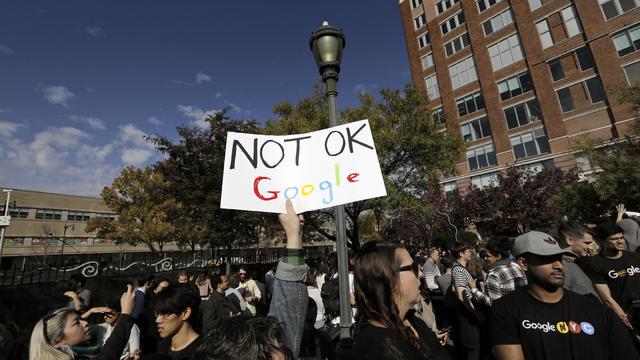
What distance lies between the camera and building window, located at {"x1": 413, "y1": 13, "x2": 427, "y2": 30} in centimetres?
3441

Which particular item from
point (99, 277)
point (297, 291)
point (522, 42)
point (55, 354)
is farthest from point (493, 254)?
point (522, 42)

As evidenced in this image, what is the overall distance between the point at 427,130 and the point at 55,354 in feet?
49.5

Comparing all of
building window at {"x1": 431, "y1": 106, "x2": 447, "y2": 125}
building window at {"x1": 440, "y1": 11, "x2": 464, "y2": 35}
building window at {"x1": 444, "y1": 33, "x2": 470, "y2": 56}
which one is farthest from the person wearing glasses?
building window at {"x1": 440, "y1": 11, "x2": 464, "y2": 35}

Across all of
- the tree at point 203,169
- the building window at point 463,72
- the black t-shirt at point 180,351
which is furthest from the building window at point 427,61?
the black t-shirt at point 180,351

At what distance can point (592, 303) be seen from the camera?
214cm

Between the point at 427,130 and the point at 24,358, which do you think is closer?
the point at 24,358

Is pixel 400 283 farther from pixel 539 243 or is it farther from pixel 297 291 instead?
pixel 539 243

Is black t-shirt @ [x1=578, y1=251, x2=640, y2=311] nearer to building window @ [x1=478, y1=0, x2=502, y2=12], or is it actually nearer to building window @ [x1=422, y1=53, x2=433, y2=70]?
building window @ [x1=478, y1=0, x2=502, y2=12]

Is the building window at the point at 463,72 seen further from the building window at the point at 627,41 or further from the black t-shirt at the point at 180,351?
the black t-shirt at the point at 180,351

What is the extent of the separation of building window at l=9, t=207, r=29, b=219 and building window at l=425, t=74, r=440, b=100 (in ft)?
189

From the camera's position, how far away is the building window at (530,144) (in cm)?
2464

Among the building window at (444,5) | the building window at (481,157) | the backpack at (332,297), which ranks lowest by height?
the backpack at (332,297)

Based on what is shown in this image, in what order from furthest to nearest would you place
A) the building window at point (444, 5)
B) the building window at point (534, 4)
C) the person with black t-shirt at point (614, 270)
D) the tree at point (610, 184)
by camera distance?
the building window at point (444, 5) → the building window at point (534, 4) → the tree at point (610, 184) → the person with black t-shirt at point (614, 270)

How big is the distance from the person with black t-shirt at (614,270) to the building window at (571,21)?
95.2 feet
